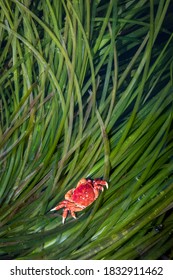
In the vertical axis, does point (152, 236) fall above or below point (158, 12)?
below

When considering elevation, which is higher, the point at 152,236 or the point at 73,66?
the point at 73,66

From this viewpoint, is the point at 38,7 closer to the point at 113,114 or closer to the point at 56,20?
the point at 56,20

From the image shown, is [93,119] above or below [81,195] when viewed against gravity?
above
